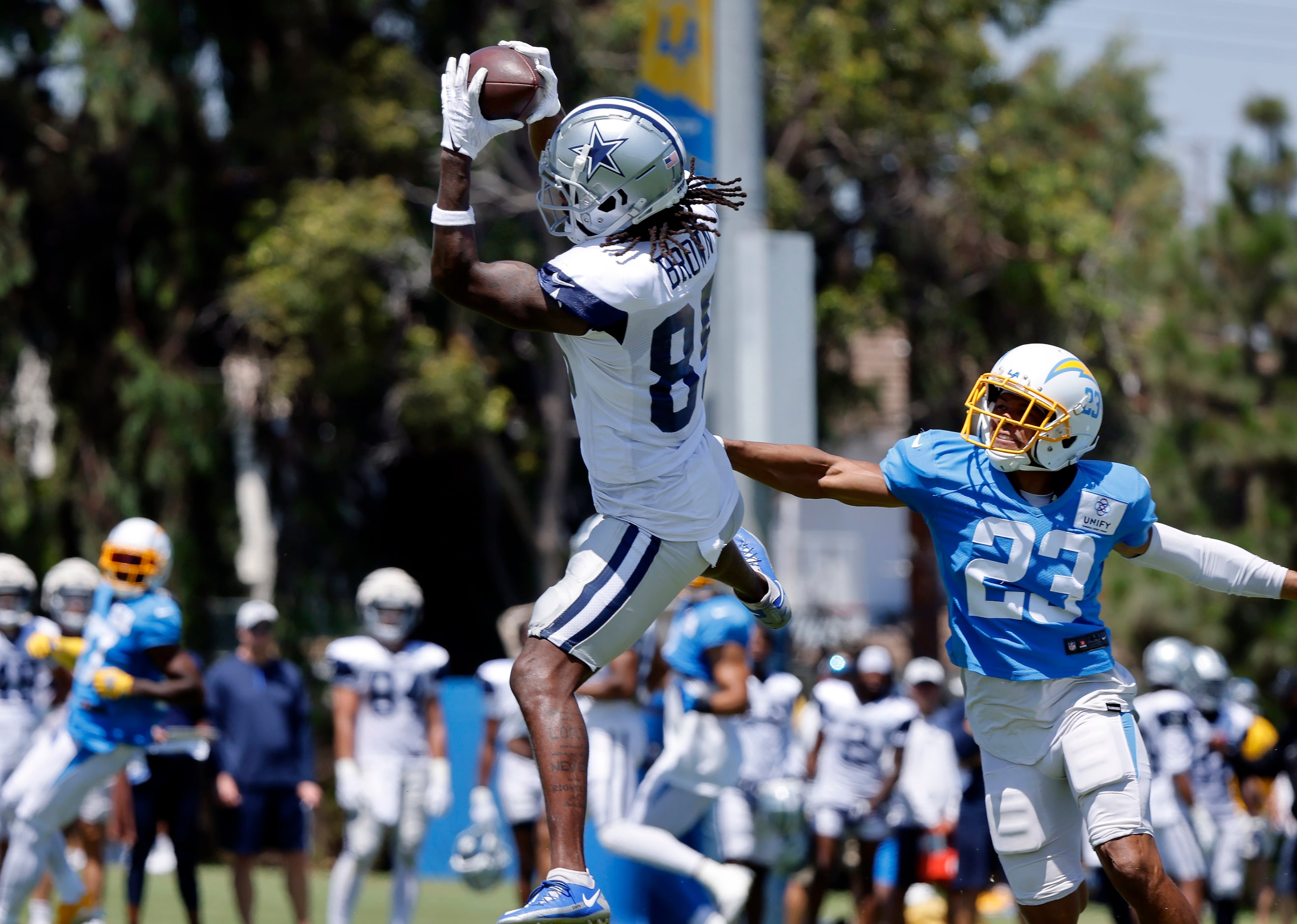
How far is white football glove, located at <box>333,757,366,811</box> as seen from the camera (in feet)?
31.0

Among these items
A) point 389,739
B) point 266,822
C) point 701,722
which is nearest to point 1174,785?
point 701,722

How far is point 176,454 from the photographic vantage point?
1666 centimetres

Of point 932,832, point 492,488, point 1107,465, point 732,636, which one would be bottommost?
point 932,832

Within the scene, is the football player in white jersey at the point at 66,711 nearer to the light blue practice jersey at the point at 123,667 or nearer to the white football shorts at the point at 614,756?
the light blue practice jersey at the point at 123,667

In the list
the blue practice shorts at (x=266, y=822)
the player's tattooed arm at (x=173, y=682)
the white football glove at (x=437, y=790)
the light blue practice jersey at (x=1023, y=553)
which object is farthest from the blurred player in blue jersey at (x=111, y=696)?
the light blue practice jersey at (x=1023, y=553)

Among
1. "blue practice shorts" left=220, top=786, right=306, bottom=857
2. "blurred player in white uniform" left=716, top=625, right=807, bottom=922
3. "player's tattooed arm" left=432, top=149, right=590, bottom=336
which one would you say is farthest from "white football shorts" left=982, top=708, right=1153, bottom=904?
"blue practice shorts" left=220, top=786, right=306, bottom=857

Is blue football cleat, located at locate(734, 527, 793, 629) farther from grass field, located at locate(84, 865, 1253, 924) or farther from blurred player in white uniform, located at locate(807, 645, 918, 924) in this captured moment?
grass field, located at locate(84, 865, 1253, 924)

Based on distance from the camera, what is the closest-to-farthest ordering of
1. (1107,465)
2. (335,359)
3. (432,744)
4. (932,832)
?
(1107,465)
(432,744)
(932,832)
(335,359)

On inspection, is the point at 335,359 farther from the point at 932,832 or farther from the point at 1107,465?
the point at 1107,465

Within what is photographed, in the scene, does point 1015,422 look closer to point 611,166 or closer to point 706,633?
point 611,166

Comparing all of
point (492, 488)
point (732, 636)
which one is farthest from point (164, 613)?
point (492, 488)

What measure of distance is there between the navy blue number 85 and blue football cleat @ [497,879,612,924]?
1.25 m

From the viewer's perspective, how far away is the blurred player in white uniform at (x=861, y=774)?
1085cm

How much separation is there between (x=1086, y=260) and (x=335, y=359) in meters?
8.20
